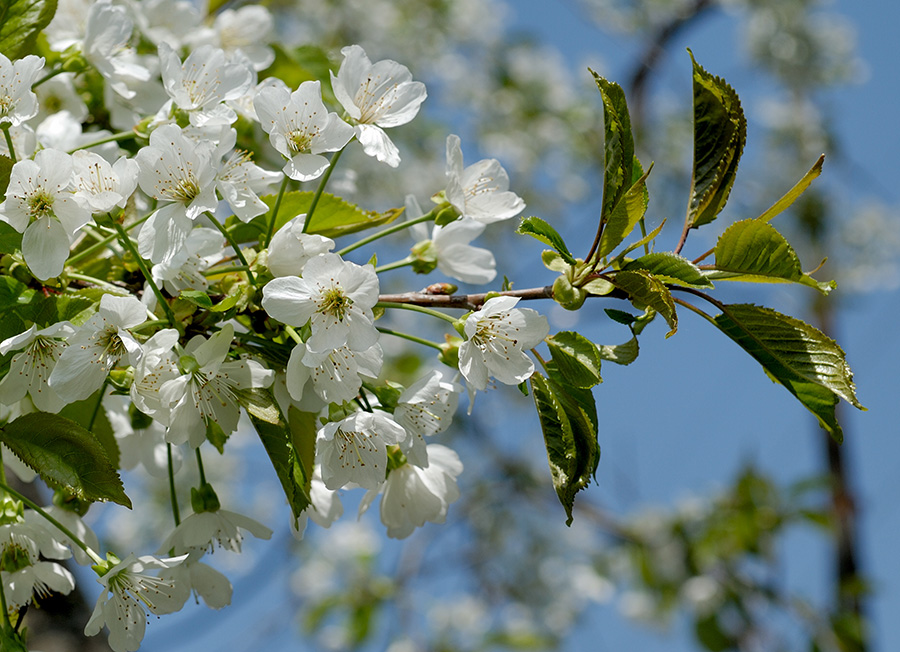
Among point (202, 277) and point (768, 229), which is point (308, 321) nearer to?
point (202, 277)

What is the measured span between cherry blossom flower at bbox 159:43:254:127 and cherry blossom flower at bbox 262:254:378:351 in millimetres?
268

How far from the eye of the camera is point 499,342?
0.89m

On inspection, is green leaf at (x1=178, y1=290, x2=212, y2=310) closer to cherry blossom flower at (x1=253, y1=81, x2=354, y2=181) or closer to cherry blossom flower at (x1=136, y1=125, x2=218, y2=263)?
cherry blossom flower at (x1=136, y1=125, x2=218, y2=263)

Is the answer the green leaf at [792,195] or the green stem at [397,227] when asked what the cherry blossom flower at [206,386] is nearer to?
the green stem at [397,227]

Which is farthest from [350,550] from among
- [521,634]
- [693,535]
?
[693,535]

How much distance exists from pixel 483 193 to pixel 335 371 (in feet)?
1.12

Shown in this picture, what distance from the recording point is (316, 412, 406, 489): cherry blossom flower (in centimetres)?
88

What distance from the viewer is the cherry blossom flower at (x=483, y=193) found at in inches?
40.9

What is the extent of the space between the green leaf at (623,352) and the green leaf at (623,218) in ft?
0.33

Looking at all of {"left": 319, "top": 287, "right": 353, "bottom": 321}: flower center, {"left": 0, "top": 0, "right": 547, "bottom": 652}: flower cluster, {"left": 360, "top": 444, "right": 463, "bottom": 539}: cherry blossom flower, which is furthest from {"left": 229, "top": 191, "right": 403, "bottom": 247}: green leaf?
{"left": 360, "top": 444, "right": 463, "bottom": 539}: cherry blossom flower

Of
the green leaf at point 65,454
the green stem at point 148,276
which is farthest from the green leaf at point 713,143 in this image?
the green leaf at point 65,454

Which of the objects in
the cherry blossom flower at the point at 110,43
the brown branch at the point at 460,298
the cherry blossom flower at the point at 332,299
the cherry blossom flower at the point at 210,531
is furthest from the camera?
the cherry blossom flower at the point at 110,43

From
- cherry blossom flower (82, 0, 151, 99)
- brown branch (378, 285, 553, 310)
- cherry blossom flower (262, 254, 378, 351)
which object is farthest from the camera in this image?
cherry blossom flower (82, 0, 151, 99)

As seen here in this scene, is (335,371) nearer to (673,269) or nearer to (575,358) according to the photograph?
(575,358)
